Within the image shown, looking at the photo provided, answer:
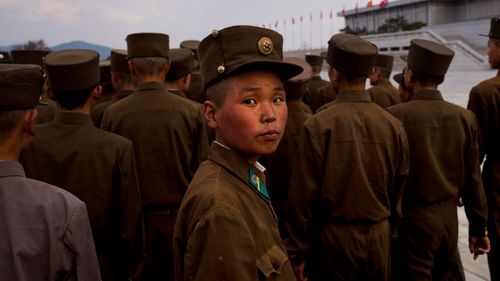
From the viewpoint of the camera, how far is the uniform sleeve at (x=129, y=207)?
2.63 m

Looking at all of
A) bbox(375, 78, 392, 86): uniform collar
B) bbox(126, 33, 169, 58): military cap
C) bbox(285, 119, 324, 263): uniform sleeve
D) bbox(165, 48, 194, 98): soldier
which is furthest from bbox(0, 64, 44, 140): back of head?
bbox(375, 78, 392, 86): uniform collar

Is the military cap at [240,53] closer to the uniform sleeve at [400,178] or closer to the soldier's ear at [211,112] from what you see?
the soldier's ear at [211,112]

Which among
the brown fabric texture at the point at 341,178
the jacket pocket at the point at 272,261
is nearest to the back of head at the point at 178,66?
the brown fabric texture at the point at 341,178

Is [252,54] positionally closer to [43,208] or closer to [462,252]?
[43,208]

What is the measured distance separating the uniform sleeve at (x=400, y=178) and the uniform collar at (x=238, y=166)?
4.84 feet

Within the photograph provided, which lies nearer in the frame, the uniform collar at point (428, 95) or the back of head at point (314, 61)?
the uniform collar at point (428, 95)

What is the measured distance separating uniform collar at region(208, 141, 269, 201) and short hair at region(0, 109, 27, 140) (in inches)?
30.3

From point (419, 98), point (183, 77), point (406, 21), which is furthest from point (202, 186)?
point (406, 21)

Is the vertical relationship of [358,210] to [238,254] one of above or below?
below

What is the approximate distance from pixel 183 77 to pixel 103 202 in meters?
1.95

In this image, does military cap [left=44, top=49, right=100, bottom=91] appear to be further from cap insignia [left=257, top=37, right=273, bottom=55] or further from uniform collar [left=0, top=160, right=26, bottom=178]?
cap insignia [left=257, top=37, right=273, bottom=55]

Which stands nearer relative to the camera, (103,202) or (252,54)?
(252,54)

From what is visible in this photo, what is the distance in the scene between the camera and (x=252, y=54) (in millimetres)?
1615

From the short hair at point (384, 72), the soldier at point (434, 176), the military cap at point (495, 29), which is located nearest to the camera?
the soldier at point (434, 176)
